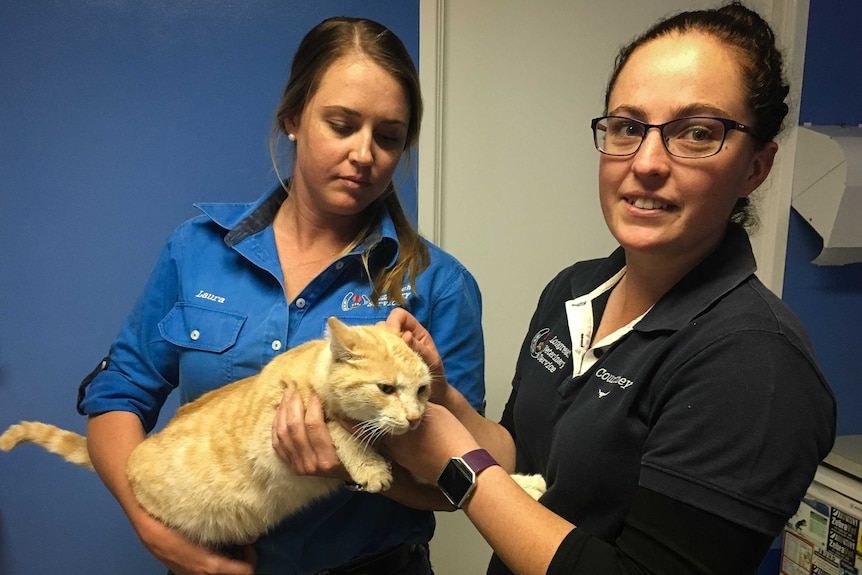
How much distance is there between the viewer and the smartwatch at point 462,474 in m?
0.88

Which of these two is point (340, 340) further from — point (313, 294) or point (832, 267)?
point (832, 267)

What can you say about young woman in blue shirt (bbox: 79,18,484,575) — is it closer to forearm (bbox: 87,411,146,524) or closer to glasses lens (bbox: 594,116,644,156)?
forearm (bbox: 87,411,146,524)

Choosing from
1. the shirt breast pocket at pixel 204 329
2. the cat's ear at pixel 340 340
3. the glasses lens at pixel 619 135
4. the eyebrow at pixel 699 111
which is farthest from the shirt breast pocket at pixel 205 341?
the eyebrow at pixel 699 111

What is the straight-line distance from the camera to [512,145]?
2.16 metres

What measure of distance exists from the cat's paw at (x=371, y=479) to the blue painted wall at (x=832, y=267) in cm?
213

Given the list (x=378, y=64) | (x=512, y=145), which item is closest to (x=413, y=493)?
(x=378, y=64)

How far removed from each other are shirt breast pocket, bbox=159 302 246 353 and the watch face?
1.84 ft

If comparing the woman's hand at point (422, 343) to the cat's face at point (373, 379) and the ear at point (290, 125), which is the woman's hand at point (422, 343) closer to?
the cat's face at point (373, 379)

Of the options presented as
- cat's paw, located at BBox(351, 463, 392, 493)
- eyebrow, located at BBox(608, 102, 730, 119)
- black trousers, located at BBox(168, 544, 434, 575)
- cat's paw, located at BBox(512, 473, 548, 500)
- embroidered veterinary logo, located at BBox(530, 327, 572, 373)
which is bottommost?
black trousers, located at BBox(168, 544, 434, 575)

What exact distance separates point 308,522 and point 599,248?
1609 mm

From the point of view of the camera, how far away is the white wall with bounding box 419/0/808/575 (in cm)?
207

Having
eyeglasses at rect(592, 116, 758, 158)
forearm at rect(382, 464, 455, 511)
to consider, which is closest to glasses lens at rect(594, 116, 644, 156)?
eyeglasses at rect(592, 116, 758, 158)

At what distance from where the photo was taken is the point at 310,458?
100 cm

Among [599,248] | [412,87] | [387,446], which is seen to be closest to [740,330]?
[387,446]
